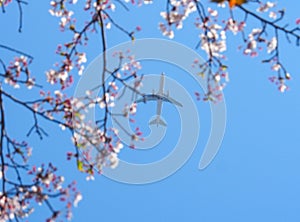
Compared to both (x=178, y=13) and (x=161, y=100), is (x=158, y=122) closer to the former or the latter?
(x=161, y=100)

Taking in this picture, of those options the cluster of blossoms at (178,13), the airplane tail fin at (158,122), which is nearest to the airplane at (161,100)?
the airplane tail fin at (158,122)

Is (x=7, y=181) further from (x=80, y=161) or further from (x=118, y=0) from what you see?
(x=118, y=0)

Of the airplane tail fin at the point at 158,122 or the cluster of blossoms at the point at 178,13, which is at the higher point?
the airplane tail fin at the point at 158,122

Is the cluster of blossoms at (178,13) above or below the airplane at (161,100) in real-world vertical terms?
below

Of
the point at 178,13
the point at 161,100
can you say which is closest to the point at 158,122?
the point at 161,100

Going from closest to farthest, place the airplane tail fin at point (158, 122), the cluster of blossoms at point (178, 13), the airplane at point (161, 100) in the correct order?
the cluster of blossoms at point (178, 13)
the airplane at point (161, 100)
the airplane tail fin at point (158, 122)

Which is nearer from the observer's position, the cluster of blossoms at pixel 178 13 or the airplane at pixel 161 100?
the cluster of blossoms at pixel 178 13

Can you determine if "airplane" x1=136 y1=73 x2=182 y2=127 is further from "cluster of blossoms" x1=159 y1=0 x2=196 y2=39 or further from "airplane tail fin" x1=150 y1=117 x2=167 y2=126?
"cluster of blossoms" x1=159 y1=0 x2=196 y2=39

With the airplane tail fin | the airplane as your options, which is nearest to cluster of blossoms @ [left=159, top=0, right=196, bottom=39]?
the airplane

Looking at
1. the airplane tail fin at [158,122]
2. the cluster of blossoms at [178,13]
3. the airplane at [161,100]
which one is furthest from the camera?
the airplane tail fin at [158,122]

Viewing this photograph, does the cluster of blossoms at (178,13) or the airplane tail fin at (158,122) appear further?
the airplane tail fin at (158,122)

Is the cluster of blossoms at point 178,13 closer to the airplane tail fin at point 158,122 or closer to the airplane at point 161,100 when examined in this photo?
the airplane at point 161,100

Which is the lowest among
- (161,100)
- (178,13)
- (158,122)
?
(178,13)

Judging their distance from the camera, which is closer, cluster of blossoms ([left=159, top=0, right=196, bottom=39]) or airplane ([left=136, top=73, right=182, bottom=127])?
cluster of blossoms ([left=159, top=0, right=196, bottom=39])
